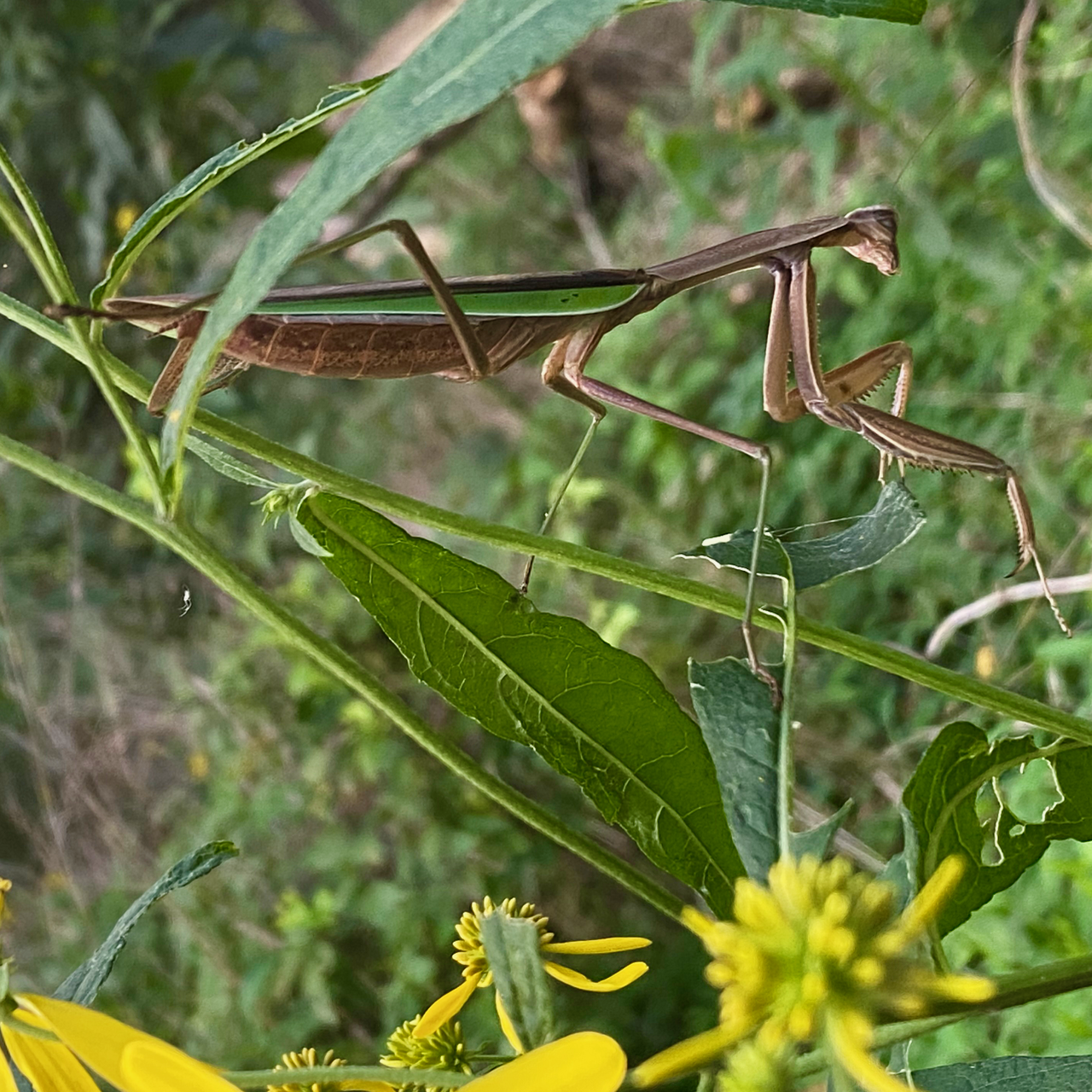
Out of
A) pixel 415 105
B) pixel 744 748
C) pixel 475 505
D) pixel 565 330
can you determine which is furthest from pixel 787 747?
pixel 475 505

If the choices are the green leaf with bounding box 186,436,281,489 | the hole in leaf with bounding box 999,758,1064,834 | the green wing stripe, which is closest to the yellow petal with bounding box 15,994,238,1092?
the green leaf with bounding box 186,436,281,489

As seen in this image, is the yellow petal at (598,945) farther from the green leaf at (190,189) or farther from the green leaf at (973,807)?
the green leaf at (190,189)

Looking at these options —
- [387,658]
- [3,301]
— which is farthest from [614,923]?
[3,301]

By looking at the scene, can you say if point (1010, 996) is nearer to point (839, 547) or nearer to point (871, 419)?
point (839, 547)

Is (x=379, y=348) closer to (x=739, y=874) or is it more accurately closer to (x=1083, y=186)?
(x=739, y=874)

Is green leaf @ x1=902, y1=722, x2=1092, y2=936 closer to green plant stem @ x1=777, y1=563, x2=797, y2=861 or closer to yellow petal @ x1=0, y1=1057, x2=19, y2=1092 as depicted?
green plant stem @ x1=777, y1=563, x2=797, y2=861

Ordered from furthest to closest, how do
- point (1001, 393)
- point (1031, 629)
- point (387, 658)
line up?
point (387, 658) < point (1001, 393) < point (1031, 629)

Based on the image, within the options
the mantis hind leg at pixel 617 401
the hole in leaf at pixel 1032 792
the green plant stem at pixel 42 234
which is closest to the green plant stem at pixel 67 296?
the green plant stem at pixel 42 234
